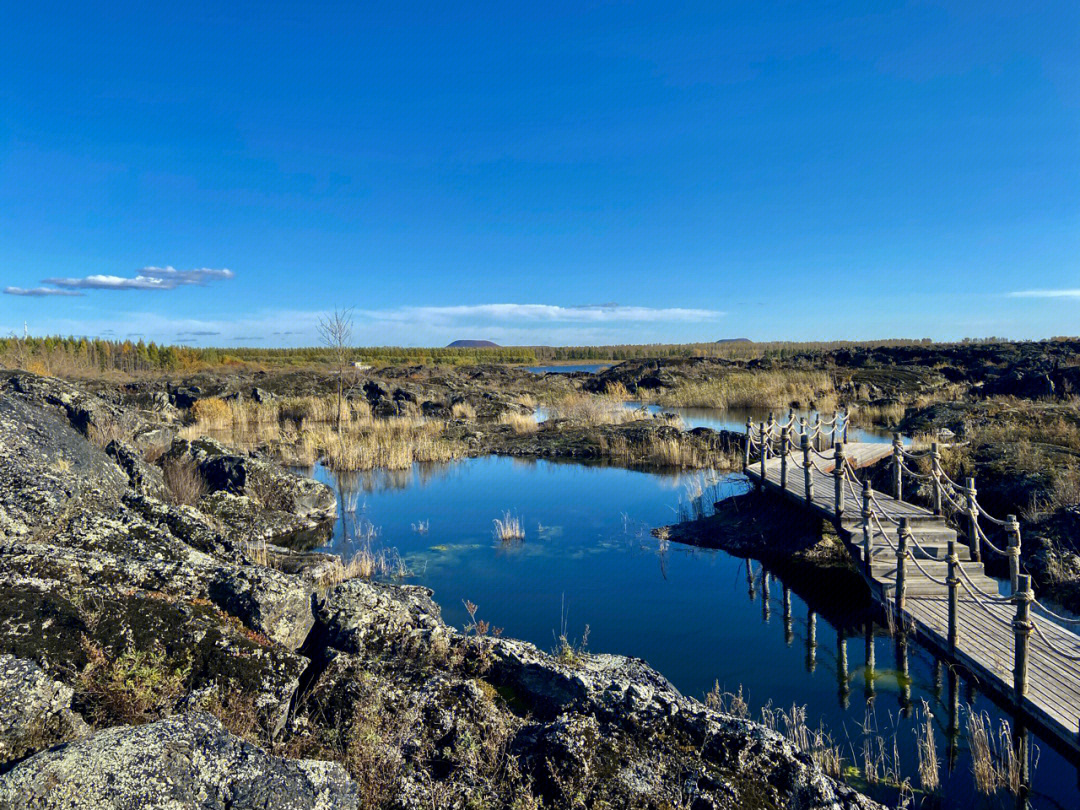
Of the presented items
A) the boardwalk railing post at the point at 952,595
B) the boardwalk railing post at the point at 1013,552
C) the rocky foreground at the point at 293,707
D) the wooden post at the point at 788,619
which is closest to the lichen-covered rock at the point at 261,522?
the rocky foreground at the point at 293,707

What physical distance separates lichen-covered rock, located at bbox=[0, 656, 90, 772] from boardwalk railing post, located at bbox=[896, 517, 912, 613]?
8335 mm

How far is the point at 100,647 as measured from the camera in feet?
13.8

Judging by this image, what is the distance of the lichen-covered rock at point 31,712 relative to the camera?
132 inches

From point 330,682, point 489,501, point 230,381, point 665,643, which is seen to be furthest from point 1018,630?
point 230,381

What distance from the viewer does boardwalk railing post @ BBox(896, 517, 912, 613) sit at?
862 cm

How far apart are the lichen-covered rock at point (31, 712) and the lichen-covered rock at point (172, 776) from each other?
0.52m

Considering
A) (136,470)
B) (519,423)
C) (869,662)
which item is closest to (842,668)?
(869,662)

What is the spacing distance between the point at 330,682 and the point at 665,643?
5447 mm

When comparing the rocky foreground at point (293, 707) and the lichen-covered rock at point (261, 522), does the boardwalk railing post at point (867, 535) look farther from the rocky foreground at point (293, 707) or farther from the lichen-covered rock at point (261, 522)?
the lichen-covered rock at point (261, 522)

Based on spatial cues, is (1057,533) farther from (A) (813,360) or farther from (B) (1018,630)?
(A) (813,360)

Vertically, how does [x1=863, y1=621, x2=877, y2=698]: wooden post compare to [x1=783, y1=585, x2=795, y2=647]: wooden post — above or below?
above

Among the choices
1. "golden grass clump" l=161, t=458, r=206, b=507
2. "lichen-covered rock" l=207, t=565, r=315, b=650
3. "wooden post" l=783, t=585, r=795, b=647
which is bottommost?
"wooden post" l=783, t=585, r=795, b=647

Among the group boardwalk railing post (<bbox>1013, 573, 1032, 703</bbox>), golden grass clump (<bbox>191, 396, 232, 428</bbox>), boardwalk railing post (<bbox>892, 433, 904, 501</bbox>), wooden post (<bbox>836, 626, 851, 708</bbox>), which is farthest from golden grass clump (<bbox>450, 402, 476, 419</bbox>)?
boardwalk railing post (<bbox>1013, 573, 1032, 703</bbox>)

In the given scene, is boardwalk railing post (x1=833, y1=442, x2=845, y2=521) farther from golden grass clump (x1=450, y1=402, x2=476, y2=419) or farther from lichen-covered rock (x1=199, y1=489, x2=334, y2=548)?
golden grass clump (x1=450, y1=402, x2=476, y2=419)
